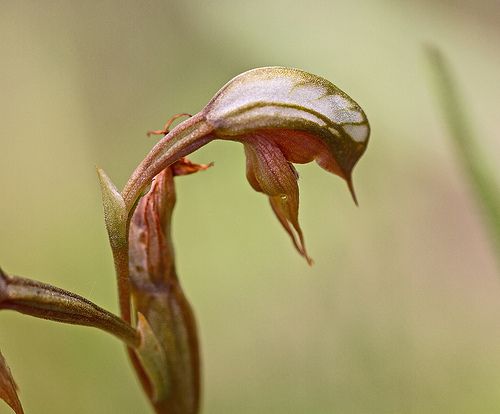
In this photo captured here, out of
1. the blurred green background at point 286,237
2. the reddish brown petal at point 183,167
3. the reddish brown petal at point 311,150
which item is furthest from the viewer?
the blurred green background at point 286,237

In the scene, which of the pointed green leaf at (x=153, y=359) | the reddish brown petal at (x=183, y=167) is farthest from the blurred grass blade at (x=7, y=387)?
the reddish brown petal at (x=183, y=167)

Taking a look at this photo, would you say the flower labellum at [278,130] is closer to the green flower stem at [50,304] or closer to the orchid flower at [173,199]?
the orchid flower at [173,199]

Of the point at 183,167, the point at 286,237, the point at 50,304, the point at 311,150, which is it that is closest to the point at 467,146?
the point at 311,150

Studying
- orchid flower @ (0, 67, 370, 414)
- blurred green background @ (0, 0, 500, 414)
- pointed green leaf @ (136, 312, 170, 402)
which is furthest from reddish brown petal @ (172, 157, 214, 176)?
blurred green background @ (0, 0, 500, 414)

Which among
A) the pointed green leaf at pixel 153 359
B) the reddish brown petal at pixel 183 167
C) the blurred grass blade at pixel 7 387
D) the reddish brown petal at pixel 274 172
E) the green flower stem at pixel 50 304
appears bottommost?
the pointed green leaf at pixel 153 359

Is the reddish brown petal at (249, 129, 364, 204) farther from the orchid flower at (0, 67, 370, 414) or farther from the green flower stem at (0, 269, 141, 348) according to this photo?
the green flower stem at (0, 269, 141, 348)
